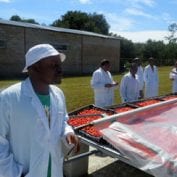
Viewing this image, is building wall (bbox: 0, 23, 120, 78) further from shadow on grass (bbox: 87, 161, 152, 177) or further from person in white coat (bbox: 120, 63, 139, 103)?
shadow on grass (bbox: 87, 161, 152, 177)

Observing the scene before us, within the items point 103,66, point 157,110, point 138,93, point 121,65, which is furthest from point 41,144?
point 121,65

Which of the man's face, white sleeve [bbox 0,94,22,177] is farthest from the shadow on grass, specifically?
the man's face

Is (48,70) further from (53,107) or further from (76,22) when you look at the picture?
(76,22)

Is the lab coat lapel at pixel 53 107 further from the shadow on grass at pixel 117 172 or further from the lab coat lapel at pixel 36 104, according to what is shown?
the shadow on grass at pixel 117 172

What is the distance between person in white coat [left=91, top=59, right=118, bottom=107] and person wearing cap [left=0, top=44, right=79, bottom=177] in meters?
5.32

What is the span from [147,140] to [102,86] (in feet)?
13.8

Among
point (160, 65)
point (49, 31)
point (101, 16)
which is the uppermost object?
point (101, 16)

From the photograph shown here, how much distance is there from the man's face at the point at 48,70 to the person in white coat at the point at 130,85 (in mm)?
5433

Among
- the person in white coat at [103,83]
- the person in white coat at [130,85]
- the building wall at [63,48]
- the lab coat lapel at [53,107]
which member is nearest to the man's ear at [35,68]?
the lab coat lapel at [53,107]

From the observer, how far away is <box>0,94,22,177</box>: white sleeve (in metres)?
2.62

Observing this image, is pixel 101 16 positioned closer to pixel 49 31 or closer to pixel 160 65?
pixel 160 65

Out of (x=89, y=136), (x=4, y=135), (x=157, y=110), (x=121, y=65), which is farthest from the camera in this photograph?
(x=121, y=65)

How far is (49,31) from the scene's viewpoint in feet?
97.7

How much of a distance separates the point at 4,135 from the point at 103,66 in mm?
5618
